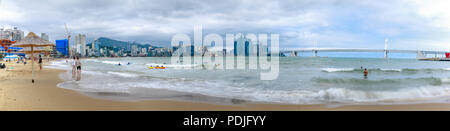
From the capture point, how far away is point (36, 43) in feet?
36.4

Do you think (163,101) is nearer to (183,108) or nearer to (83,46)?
(183,108)

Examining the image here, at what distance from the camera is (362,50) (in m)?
107

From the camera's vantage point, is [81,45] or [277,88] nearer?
[277,88]

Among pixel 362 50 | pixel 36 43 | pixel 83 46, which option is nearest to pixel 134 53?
pixel 83 46

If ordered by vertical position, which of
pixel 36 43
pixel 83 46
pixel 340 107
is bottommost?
pixel 340 107

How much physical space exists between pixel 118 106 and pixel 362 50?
123557 millimetres

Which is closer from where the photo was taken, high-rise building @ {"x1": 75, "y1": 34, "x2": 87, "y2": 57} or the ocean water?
the ocean water

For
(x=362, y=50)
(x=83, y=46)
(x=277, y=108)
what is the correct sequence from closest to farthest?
(x=277, y=108) < (x=362, y=50) < (x=83, y=46)

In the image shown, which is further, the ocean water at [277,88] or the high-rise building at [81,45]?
the high-rise building at [81,45]

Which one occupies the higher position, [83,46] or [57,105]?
[83,46]

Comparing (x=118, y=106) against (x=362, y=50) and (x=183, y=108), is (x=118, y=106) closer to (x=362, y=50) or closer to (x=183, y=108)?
(x=183, y=108)

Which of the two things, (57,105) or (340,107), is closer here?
(57,105)

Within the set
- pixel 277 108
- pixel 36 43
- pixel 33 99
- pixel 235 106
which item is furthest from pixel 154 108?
pixel 36 43
